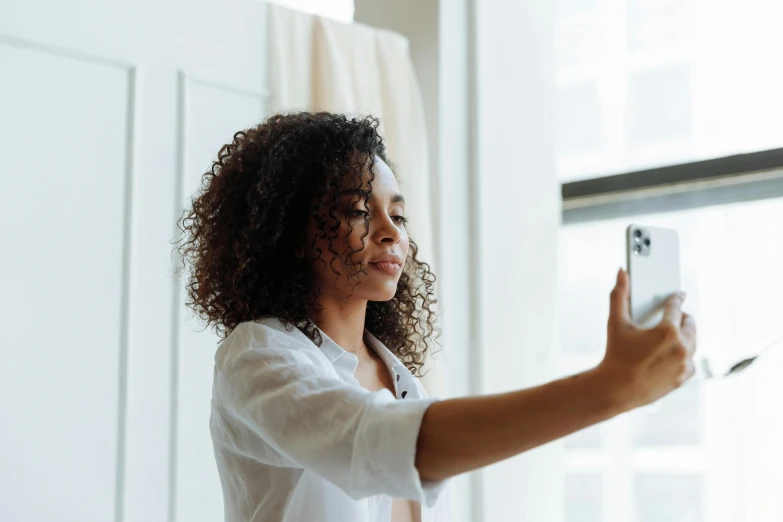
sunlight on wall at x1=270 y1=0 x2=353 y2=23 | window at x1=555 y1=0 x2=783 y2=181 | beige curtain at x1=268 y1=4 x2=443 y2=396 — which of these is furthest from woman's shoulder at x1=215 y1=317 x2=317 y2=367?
sunlight on wall at x1=270 y1=0 x2=353 y2=23

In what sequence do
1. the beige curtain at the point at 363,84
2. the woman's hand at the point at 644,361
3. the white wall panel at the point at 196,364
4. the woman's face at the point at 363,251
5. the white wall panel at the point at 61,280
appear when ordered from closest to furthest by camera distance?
the woman's hand at the point at 644,361, the woman's face at the point at 363,251, the white wall panel at the point at 61,280, the white wall panel at the point at 196,364, the beige curtain at the point at 363,84

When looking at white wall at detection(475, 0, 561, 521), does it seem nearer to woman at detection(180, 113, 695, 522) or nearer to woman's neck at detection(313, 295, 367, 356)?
woman at detection(180, 113, 695, 522)

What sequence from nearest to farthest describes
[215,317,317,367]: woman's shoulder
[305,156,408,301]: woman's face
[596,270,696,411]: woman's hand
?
[596,270,696,411]: woman's hand, [215,317,317,367]: woman's shoulder, [305,156,408,301]: woman's face

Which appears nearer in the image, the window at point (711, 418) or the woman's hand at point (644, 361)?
the woman's hand at point (644, 361)

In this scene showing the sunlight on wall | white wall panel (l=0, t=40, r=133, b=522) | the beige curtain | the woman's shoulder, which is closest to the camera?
the woman's shoulder

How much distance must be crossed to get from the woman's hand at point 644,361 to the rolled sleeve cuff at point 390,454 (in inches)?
6.5

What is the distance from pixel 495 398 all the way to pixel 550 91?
5.45 ft

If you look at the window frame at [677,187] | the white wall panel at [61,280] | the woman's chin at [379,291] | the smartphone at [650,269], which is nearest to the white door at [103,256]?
the white wall panel at [61,280]

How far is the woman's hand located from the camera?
75 cm

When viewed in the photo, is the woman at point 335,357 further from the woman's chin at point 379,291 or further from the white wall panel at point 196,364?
the white wall panel at point 196,364

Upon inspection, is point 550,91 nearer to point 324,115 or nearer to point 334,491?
point 324,115

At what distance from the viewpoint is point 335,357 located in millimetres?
1093

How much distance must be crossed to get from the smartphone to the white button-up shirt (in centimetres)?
21

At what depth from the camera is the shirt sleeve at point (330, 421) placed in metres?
0.76
